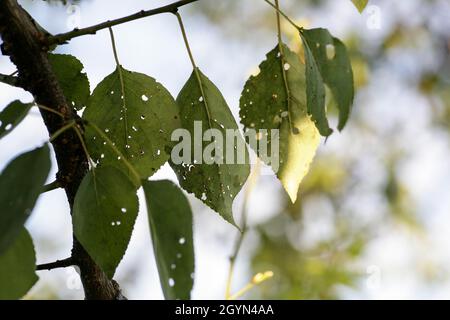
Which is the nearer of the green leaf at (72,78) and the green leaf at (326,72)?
the green leaf at (326,72)

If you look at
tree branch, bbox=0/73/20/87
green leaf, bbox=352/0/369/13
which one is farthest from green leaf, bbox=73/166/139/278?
green leaf, bbox=352/0/369/13

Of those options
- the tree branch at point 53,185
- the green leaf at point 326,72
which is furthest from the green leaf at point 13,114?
the green leaf at point 326,72

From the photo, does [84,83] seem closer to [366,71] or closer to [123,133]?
[123,133]

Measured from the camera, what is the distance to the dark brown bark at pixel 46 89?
780 mm

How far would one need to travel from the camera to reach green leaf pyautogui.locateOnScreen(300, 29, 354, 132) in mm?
760

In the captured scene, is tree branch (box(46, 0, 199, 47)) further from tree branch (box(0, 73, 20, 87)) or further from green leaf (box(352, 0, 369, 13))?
green leaf (box(352, 0, 369, 13))

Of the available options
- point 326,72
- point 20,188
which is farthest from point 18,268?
point 326,72

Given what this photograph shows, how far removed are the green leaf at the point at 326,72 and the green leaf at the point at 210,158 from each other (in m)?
0.11

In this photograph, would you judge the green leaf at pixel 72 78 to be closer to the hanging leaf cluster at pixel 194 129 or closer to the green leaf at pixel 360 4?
the hanging leaf cluster at pixel 194 129

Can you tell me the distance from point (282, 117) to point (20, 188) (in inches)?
13.3

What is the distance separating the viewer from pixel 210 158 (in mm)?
890

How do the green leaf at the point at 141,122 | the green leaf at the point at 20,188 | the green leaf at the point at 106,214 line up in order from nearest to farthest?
the green leaf at the point at 20,188
the green leaf at the point at 106,214
the green leaf at the point at 141,122

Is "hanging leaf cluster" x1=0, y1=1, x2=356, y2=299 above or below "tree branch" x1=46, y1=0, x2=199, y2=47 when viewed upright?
below

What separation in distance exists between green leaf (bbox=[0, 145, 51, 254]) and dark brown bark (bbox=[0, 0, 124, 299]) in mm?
105
